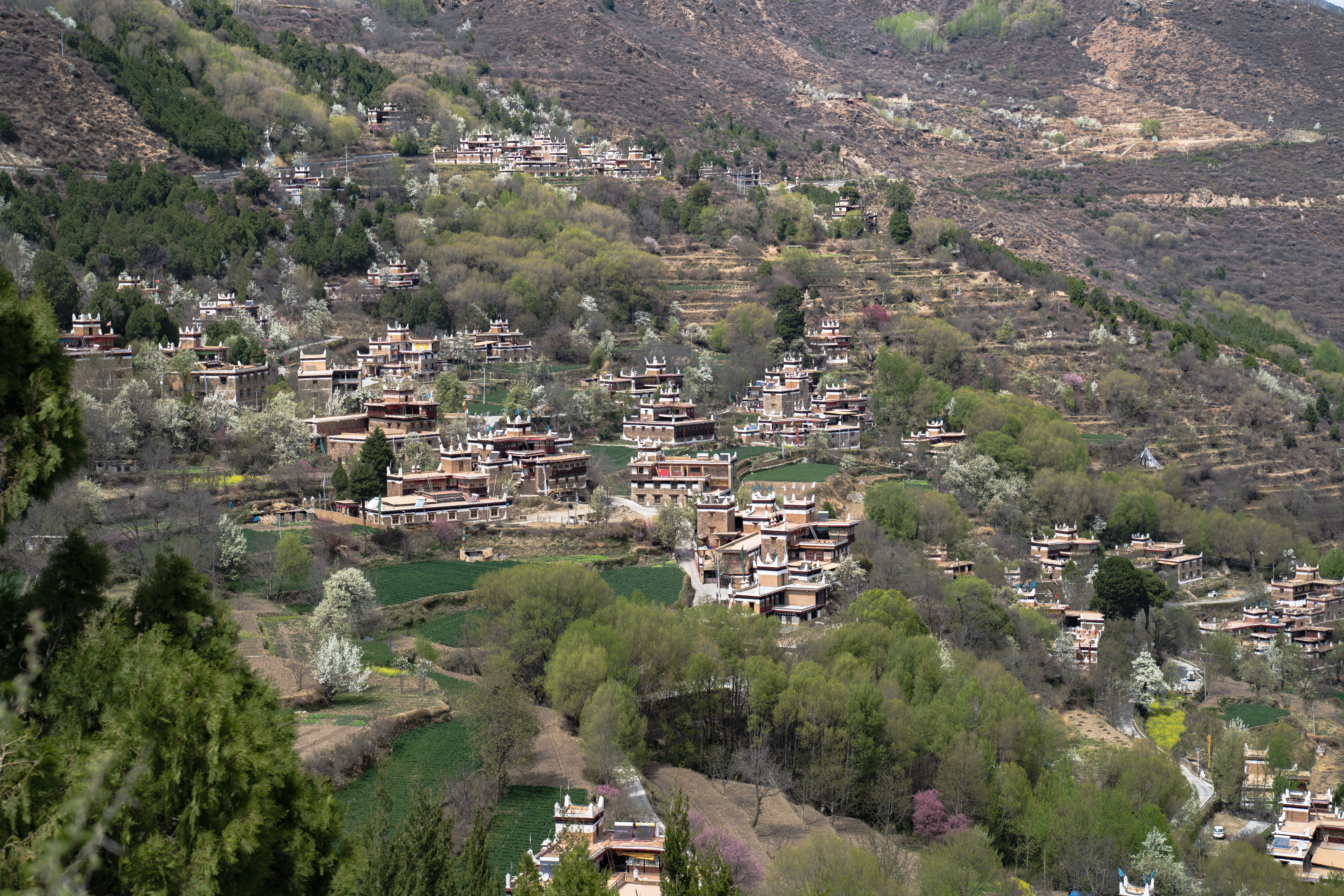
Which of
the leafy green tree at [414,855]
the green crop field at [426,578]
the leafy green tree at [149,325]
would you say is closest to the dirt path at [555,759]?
the leafy green tree at [414,855]

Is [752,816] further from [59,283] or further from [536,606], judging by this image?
[59,283]

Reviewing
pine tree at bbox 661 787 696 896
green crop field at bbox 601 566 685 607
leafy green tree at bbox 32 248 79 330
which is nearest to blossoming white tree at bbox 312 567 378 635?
green crop field at bbox 601 566 685 607

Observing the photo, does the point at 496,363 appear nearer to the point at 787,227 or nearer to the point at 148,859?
the point at 787,227

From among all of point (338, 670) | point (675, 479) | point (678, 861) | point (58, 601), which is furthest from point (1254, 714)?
point (58, 601)

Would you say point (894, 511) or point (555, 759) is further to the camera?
point (894, 511)

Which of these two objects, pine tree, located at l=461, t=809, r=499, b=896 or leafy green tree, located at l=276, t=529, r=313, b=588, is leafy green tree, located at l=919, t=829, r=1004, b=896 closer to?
pine tree, located at l=461, t=809, r=499, b=896

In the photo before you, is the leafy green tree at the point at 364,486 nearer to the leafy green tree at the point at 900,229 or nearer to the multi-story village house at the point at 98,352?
the multi-story village house at the point at 98,352
